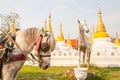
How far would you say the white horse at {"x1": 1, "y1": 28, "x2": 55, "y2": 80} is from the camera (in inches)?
160

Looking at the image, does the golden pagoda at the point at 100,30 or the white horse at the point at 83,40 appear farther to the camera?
the golden pagoda at the point at 100,30

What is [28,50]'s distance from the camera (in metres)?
4.21

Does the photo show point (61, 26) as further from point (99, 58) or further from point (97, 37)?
point (99, 58)

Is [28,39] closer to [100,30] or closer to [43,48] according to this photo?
[43,48]

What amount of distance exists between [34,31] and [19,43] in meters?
0.34

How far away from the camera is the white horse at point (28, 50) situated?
4059 millimetres

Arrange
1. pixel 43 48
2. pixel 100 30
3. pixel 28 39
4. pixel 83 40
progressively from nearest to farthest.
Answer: pixel 43 48 < pixel 28 39 < pixel 83 40 < pixel 100 30

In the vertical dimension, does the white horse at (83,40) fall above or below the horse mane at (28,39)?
below

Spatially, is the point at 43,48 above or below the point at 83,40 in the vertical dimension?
above

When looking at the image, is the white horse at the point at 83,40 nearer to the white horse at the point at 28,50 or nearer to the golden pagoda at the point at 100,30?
the golden pagoda at the point at 100,30

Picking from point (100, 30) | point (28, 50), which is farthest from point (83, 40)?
point (28, 50)

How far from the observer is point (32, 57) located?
170 inches

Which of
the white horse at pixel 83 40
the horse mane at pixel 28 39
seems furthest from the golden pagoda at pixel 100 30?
the horse mane at pixel 28 39

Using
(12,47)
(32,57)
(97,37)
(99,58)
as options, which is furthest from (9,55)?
(97,37)
